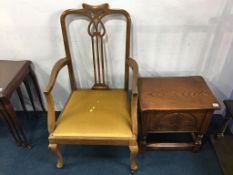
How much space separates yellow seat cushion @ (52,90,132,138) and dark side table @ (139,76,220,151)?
14cm

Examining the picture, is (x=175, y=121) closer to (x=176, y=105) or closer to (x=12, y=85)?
(x=176, y=105)

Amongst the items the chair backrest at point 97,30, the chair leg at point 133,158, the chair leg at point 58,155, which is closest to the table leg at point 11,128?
the chair leg at point 58,155

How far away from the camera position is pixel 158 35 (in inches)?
55.2

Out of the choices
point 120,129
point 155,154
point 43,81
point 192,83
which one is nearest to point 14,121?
point 43,81

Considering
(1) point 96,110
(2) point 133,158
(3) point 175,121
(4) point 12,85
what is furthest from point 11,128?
(3) point 175,121

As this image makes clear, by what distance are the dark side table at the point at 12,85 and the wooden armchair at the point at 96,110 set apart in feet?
0.99

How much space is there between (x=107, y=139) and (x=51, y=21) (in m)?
0.84

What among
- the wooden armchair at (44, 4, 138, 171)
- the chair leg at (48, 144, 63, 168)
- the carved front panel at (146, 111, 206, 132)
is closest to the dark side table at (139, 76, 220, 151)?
the carved front panel at (146, 111, 206, 132)

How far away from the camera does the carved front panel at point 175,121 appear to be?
4.17ft

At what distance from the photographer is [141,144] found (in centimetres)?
147

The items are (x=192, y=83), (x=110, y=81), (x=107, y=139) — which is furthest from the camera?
(x=110, y=81)

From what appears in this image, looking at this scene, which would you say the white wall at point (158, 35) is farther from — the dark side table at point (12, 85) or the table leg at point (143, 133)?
the table leg at point (143, 133)

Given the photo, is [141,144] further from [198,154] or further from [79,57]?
[79,57]

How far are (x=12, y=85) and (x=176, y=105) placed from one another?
102 cm
